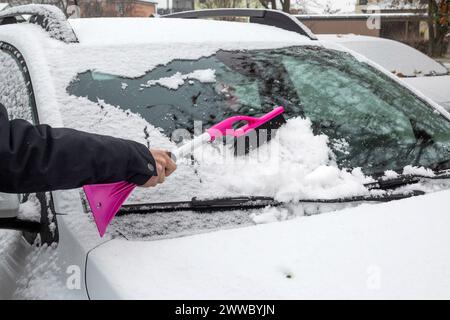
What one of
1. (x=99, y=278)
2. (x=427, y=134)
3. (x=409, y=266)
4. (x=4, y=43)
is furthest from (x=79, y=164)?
(x=427, y=134)

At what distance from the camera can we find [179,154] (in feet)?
5.08

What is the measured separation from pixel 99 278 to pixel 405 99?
5.39ft

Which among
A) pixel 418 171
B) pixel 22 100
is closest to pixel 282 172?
pixel 418 171

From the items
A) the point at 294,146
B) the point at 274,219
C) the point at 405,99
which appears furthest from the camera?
the point at 405,99

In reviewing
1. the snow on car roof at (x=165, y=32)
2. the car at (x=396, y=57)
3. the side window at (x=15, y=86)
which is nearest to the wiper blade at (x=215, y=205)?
the side window at (x=15, y=86)

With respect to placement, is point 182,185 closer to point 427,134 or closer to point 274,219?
point 274,219

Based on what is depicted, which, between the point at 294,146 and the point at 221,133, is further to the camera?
the point at 294,146

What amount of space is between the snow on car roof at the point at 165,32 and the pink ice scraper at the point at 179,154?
469 millimetres

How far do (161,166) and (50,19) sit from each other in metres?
0.91

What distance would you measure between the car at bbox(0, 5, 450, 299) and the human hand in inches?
4.7

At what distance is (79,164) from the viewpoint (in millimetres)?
1237

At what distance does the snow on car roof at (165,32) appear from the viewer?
6.62 ft

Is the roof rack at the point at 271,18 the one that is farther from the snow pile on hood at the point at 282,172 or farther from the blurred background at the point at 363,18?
the blurred background at the point at 363,18

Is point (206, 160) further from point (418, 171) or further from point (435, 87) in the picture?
point (435, 87)
